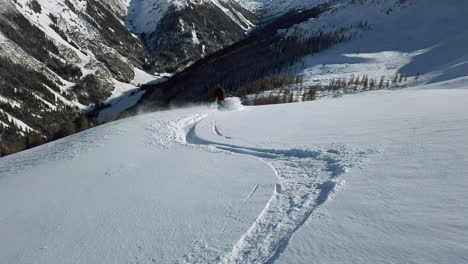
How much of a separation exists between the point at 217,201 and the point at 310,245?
336 cm

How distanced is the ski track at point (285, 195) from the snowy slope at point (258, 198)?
0.11 feet

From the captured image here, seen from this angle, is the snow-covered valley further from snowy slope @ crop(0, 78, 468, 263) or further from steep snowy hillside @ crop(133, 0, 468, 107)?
steep snowy hillside @ crop(133, 0, 468, 107)

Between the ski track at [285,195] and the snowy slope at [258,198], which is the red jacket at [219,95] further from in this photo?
the ski track at [285,195]

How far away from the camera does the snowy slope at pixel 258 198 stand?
5.80 meters

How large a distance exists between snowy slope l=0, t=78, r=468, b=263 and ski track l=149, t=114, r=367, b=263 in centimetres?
3

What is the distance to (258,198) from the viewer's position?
8156 mm

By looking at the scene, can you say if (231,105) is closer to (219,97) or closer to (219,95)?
(219,97)

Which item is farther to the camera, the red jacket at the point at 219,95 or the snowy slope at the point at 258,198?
the red jacket at the point at 219,95

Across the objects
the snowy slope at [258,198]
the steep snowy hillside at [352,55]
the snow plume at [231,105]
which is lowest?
the snowy slope at [258,198]

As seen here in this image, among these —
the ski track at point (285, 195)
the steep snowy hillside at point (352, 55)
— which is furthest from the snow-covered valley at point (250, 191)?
the steep snowy hillside at point (352, 55)

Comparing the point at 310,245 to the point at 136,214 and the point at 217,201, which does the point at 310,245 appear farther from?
the point at 136,214

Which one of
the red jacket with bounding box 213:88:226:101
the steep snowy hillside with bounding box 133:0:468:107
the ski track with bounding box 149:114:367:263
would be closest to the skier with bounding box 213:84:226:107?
the red jacket with bounding box 213:88:226:101

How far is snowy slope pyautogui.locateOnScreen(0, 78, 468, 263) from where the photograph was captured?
580cm

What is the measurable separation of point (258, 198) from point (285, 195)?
800 millimetres
